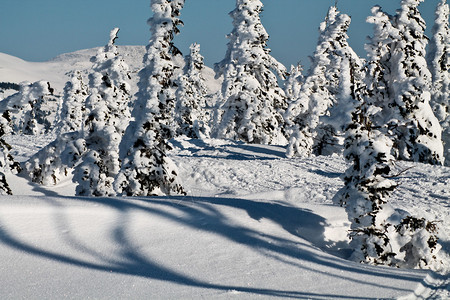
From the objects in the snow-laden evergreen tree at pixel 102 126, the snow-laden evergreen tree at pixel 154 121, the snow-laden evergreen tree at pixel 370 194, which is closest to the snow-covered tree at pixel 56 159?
the snow-laden evergreen tree at pixel 102 126

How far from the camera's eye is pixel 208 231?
6.96 meters

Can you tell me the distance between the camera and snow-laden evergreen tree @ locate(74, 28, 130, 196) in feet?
41.5

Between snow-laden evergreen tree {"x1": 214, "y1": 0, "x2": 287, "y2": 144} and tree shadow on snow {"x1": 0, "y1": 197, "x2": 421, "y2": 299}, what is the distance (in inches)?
720

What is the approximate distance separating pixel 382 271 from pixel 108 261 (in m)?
4.17

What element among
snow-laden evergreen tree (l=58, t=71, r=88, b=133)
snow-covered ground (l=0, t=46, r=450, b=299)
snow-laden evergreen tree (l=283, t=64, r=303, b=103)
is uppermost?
snow-laden evergreen tree (l=283, t=64, r=303, b=103)

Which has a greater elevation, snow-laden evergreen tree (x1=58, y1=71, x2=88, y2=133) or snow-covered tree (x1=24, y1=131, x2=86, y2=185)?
snow-laden evergreen tree (x1=58, y1=71, x2=88, y2=133)

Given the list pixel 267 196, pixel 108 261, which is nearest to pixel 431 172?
pixel 267 196

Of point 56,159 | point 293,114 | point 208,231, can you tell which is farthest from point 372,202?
point 293,114

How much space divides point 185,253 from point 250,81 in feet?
69.9

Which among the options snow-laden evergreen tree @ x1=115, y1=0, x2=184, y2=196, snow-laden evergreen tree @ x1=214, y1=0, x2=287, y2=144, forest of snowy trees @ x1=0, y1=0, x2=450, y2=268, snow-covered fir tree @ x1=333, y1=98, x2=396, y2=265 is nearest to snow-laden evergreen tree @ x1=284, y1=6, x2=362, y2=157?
forest of snowy trees @ x1=0, y1=0, x2=450, y2=268

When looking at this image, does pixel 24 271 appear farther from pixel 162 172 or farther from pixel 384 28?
pixel 384 28

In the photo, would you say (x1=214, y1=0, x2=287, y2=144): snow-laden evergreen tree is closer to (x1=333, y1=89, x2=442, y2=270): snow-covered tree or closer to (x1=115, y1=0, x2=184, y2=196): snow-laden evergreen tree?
(x1=115, y1=0, x2=184, y2=196): snow-laden evergreen tree

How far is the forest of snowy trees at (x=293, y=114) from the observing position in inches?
300

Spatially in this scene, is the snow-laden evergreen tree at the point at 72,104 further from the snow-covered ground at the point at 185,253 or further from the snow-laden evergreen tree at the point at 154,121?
the snow-covered ground at the point at 185,253
